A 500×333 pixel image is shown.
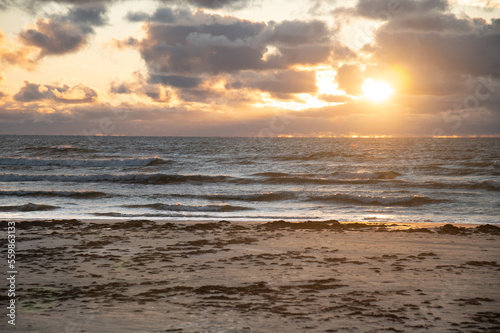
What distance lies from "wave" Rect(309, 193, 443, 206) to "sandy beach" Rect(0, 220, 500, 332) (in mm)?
10185

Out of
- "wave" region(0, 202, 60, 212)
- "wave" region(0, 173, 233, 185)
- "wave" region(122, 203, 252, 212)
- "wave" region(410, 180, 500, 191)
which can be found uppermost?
"wave" region(410, 180, 500, 191)

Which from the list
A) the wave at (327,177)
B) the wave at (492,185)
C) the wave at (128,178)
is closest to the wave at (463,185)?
the wave at (492,185)

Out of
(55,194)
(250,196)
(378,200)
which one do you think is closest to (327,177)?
(250,196)

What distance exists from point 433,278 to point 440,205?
1611 cm

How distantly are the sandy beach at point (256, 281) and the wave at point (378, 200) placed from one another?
1019 centimetres

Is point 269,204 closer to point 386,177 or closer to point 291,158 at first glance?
point 386,177

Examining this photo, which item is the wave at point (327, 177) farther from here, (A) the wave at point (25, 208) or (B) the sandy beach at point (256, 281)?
(B) the sandy beach at point (256, 281)

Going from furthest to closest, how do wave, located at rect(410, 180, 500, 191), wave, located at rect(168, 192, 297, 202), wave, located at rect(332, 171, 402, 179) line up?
1. wave, located at rect(332, 171, 402, 179)
2. wave, located at rect(410, 180, 500, 191)
3. wave, located at rect(168, 192, 297, 202)

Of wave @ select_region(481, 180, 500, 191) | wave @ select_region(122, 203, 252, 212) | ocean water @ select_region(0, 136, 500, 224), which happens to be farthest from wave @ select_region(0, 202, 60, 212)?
wave @ select_region(481, 180, 500, 191)

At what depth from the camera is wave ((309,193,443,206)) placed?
24.0 metres

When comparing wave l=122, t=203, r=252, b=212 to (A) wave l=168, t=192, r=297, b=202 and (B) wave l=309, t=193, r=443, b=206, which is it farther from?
(B) wave l=309, t=193, r=443, b=206

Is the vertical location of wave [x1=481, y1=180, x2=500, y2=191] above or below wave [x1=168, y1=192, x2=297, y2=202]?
above

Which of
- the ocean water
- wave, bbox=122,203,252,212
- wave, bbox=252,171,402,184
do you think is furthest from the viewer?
wave, bbox=252,171,402,184

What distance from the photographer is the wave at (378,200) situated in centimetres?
2402
